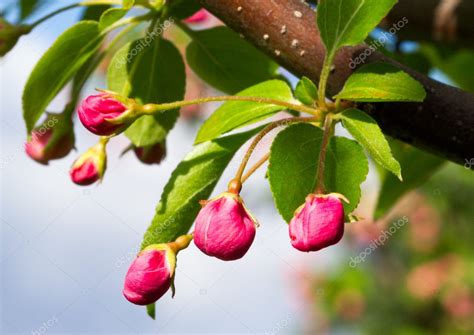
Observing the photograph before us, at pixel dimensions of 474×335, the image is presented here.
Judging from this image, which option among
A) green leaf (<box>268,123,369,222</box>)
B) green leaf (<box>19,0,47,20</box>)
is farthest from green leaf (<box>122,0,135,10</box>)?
green leaf (<box>19,0,47,20</box>)

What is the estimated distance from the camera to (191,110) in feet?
14.4

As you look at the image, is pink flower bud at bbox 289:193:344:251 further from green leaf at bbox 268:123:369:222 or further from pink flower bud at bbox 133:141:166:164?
pink flower bud at bbox 133:141:166:164

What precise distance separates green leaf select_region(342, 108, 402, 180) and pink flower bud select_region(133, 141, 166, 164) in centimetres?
35

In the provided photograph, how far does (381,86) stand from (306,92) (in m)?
0.08

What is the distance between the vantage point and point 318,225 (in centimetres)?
70

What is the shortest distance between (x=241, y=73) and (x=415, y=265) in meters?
3.53

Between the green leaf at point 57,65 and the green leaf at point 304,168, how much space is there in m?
0.27

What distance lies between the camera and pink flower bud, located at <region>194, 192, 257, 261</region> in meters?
0.71

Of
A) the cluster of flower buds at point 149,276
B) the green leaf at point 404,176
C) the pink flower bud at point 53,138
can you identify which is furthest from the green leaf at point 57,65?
the green leaf at point 404,176

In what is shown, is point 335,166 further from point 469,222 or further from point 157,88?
point 469,222

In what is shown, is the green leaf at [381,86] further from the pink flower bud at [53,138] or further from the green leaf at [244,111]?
the pink flower bud at [53,138]

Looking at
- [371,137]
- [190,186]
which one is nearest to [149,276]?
[190,186]

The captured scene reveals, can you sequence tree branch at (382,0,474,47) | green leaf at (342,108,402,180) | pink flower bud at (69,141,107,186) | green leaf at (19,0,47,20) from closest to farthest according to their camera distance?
green leaf at (342,108,402,180) < pink flower bud at (69,141,107,186) < green leaf at (19,0,47,20) < tree branch at (382,0,474,47)

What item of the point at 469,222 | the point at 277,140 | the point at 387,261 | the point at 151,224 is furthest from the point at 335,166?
the point at 387,261
